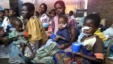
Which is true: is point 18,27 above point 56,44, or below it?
above

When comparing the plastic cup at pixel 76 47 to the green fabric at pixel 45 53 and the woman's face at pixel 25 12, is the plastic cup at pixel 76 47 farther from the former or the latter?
the woman's face at pixel 25 12

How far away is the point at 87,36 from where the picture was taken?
2.65 m

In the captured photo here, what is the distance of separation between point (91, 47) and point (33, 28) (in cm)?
99

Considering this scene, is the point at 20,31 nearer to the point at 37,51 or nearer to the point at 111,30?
the point at 37,51

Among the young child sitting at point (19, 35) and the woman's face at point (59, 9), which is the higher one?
the woman's face at point (59, 9)

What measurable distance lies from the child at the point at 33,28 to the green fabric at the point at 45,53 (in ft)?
0.64

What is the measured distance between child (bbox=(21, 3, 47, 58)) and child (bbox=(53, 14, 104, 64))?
2.67 ft

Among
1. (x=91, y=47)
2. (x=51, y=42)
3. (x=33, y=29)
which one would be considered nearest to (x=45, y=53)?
(x=51, y=42)

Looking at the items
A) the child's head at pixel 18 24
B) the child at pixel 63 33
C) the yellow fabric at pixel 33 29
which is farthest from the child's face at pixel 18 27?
the child at pixel 63 33

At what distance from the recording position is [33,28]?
3.01m

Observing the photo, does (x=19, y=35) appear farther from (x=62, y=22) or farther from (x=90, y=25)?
(x=90, y=25)

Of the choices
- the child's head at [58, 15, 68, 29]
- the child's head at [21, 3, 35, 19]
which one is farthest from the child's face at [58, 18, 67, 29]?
the child's head at [21, 3, 35, 19]

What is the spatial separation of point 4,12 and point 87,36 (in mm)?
4317

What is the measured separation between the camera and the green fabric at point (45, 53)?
9.36ft
